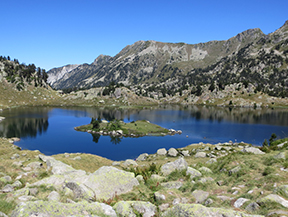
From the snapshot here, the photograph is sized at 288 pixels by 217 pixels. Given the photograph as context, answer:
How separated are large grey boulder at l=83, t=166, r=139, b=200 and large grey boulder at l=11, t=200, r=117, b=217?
→ 10.7 feet

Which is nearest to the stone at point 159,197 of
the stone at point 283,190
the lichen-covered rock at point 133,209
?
the lichen-covered rock at point 133,209

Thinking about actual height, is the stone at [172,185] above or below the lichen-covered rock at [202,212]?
below

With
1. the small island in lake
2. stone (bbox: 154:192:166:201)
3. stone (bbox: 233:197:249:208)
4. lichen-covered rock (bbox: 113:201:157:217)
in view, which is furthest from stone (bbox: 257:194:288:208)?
the small island in lake

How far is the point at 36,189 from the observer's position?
12977mm

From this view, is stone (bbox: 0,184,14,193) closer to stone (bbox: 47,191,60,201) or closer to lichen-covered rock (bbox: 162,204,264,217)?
stone (bbox: 47,191,60,201)

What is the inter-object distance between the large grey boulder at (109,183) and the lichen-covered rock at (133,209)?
9.81 feet

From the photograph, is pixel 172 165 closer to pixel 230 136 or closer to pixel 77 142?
pixel 77 142

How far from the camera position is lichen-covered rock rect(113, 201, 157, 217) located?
1012 cm

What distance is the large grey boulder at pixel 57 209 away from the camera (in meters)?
8.36

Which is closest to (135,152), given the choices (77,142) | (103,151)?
(103,151)

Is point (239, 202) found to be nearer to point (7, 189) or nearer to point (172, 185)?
point (172, 185)

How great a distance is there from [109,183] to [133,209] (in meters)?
4.28

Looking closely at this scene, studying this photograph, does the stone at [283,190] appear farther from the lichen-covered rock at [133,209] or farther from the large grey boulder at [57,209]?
the large grey boulder at [57,209]

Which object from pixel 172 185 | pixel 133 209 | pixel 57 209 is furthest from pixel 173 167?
pixel 57 209
